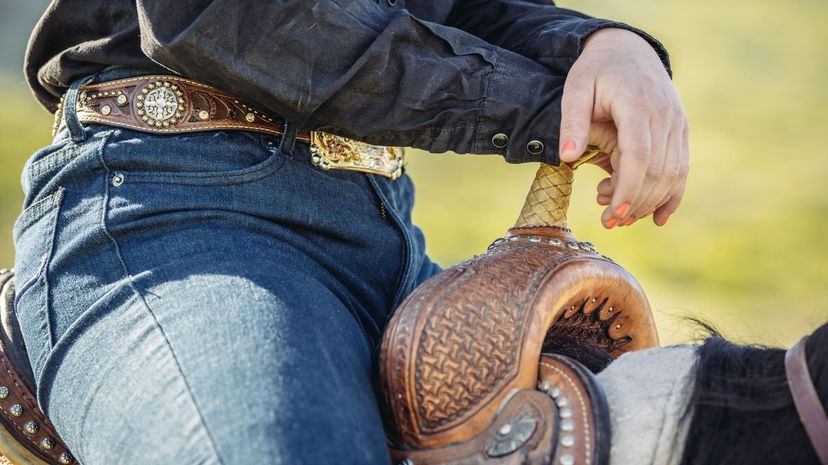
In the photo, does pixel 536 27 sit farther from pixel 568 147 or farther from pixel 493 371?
pixel 493 371

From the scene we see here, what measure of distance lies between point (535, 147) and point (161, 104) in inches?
22.5

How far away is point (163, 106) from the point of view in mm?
1312

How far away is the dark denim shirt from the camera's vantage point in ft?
4.06

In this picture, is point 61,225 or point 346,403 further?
point 61,225

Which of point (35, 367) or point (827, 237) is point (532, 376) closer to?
point (35, 367)

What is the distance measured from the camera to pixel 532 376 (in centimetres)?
111

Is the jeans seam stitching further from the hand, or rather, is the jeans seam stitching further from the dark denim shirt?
the hand

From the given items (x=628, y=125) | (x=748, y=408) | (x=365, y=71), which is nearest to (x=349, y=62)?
(x=365, y=71)

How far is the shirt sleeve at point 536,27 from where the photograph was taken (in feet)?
4.49

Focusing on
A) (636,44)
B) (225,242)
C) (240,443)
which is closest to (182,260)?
(225,242)

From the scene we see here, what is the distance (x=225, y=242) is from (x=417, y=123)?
1.10 feet

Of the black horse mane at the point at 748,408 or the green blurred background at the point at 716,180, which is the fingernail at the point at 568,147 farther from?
the green blurred background at the point at 716,180

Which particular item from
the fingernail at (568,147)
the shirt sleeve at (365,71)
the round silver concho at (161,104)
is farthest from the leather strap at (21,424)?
the fingernail at (568,147)

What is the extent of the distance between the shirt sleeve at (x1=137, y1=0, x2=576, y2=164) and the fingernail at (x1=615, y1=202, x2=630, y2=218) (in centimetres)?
13
